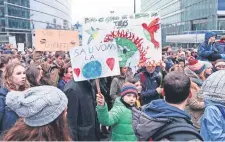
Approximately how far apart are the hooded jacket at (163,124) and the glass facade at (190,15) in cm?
2535

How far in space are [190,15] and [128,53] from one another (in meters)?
55.9

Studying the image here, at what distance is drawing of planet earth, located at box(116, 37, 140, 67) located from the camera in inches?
205

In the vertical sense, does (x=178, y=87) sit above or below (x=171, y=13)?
below

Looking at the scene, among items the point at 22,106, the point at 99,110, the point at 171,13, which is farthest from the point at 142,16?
→ the point at 171,13

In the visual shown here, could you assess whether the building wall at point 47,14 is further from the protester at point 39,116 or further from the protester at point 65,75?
the protester at point 39,116

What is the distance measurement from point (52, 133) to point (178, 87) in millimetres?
1062

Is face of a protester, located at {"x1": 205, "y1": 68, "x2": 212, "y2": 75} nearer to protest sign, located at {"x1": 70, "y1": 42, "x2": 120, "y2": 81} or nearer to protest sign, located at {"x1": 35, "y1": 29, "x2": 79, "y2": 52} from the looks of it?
protest sign, located at {"x1": 70, "y1": 42, "x2": 120, "y2": 81}

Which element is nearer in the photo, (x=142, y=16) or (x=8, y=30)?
(x=142, y=16)

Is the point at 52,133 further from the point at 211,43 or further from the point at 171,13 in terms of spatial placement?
the point at 171,13

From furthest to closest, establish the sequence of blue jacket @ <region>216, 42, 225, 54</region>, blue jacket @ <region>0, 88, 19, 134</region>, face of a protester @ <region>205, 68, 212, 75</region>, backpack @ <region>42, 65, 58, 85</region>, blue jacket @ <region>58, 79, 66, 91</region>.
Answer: blue jacket @ <region>216, 42, 225, 54</region>, blue jacket @ <region>58, 79, 66, 91</region>, face of a protester @ <region>205, 68, 212, 75</region>, backpack @ <region>42, 65, 58, 85</region>, blue jacket @ <region>0, 88, 19, 134</region>

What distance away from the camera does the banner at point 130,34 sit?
17.3ft

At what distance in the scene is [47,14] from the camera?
3127 inches

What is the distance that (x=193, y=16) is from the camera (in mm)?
56688

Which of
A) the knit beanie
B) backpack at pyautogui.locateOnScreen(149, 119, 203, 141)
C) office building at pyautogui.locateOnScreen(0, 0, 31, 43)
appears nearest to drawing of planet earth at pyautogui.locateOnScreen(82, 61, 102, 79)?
backpack at pyautogui.locateOnScreen(149, 119, 203, 141)
